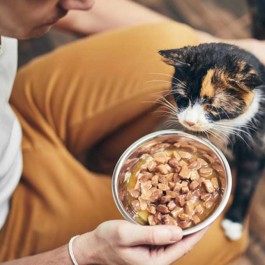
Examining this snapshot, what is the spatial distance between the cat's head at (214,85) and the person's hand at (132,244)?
0.39 feet

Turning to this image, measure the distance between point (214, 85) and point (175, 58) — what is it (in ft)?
0.18

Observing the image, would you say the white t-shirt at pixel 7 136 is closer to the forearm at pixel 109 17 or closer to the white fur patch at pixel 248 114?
the forearm at pixel 109 17

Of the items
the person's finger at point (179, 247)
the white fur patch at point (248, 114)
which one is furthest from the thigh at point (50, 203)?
the white fur patch at point (248, 114)

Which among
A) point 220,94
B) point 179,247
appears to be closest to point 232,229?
point 179,247

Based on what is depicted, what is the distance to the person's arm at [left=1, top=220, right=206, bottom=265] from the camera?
1.83ft

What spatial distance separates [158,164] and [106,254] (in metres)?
0.16

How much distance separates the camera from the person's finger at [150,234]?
55cm

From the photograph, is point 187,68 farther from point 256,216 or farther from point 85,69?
point 256,216

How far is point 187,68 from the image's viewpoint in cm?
52

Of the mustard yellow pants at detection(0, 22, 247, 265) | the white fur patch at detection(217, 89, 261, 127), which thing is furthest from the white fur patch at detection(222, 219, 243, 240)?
the white fur patch at detection(217, 89, 261, 127)

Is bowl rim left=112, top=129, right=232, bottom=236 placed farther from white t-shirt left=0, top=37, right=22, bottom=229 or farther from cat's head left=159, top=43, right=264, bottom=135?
white t-shirt left=0, top=37, right=22, bottom=229

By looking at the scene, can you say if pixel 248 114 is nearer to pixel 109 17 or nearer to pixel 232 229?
pixel 232 229

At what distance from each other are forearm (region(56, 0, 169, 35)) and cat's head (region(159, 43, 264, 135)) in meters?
0.30

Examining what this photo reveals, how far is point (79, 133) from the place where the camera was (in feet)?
2.73
